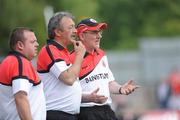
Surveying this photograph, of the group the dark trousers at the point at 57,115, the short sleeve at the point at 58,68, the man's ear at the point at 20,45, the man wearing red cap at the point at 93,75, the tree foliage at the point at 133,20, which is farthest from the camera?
the tree foliage at the point at 133,20

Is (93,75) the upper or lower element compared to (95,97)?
upper

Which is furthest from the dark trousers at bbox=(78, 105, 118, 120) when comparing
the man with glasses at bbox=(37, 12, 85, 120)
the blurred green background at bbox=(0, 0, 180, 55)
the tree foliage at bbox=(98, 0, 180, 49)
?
the tree foliage at bbox=(98, 0, 180, 49)

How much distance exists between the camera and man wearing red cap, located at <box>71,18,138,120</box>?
12.2 m

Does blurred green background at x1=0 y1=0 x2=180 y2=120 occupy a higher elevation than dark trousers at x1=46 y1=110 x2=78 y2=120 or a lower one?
lower

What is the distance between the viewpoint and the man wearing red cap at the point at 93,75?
12.2m

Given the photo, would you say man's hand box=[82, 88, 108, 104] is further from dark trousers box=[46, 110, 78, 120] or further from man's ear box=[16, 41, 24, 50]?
man's ear box=[16, 41, 24, 50]

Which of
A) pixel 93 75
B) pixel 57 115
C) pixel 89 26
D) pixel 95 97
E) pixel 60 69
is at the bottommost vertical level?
pixel 57 115

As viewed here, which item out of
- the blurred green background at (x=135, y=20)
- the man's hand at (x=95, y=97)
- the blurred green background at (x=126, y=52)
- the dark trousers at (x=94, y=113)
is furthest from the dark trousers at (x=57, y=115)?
the blurred green background at (x=135, y=20)

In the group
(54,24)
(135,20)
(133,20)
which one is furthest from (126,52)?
(54,24)

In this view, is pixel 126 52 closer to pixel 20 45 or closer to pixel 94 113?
pixel 94 113

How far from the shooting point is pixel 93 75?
12211 millimetres

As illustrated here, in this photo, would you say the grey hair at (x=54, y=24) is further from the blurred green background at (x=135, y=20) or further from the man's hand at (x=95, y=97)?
the blurred green background at (x=135, y=20)

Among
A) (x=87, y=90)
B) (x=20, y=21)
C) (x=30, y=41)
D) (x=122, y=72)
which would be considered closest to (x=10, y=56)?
(x=30, y=41)

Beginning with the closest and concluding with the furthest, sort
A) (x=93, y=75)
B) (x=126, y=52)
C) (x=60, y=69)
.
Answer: (x=60, y=69) < (x=93, y=75) < (x=126, y=52)
